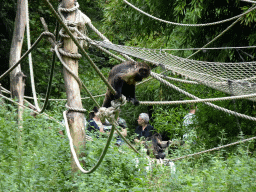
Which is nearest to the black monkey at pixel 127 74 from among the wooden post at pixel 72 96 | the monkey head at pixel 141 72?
the monkey head at pixel 141 72

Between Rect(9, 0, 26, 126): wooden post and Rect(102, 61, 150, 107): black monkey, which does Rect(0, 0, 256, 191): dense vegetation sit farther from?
Rect(102, 61, 150, 107): black monkey

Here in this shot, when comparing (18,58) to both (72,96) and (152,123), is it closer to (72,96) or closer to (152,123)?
(72,96)

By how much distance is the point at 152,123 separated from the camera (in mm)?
7660

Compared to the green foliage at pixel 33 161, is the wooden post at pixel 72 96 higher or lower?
higher

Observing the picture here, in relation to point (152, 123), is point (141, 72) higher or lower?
higher

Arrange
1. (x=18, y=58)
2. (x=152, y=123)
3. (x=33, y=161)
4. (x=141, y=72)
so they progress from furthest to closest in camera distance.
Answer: (x=152, y=123), (x=18, y=58), (x=141, y=72), (x=33, y=161)

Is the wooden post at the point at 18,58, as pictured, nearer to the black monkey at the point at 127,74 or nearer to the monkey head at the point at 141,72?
the black monkey at the point at 127,74

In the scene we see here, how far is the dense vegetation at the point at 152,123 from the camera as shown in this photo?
10.4 ft

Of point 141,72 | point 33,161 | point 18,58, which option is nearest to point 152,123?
point 18,58

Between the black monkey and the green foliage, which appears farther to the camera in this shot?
the black monkey

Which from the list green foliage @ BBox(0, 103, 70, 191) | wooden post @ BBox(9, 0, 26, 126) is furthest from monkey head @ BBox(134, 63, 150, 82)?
wooden post @ BBox(9, 0, 26, 126)

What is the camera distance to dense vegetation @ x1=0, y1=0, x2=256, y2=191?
3.17 metres

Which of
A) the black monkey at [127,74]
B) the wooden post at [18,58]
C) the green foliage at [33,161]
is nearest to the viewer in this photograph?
the green foliage at [33,161]

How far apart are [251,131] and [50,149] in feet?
11.5
